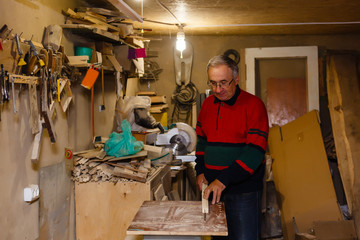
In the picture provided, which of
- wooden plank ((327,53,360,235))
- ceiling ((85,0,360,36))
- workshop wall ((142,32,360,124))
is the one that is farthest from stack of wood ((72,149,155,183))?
workshop wall ((142,32,360,124))

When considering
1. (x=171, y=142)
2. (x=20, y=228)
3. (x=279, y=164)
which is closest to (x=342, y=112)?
(x=279, y=164)

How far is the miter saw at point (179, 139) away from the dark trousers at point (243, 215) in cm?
204

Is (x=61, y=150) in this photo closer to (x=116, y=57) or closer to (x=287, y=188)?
(x=116, y=57)

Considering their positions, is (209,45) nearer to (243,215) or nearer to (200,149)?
(200,149)

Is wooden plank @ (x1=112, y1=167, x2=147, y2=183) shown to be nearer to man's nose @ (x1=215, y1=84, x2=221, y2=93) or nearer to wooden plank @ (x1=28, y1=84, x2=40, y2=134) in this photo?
wooden plank @ (x1=28, y1=84, x2=40, y2=134)

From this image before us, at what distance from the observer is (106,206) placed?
304 centimetres

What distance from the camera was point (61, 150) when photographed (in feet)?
9.11

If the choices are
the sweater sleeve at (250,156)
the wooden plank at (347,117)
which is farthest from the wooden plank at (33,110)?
the wooden plank at (347,117)

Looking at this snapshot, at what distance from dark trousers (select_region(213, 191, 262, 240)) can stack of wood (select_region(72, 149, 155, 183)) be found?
882 mm

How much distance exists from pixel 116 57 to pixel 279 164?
239 centimetres

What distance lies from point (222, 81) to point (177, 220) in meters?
0.96

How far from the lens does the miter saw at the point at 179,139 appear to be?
172 inches

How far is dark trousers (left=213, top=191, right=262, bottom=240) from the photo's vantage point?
232 centimetres

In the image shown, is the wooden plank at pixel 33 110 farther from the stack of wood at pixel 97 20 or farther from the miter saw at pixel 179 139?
the miter saw at pixel 179 139
